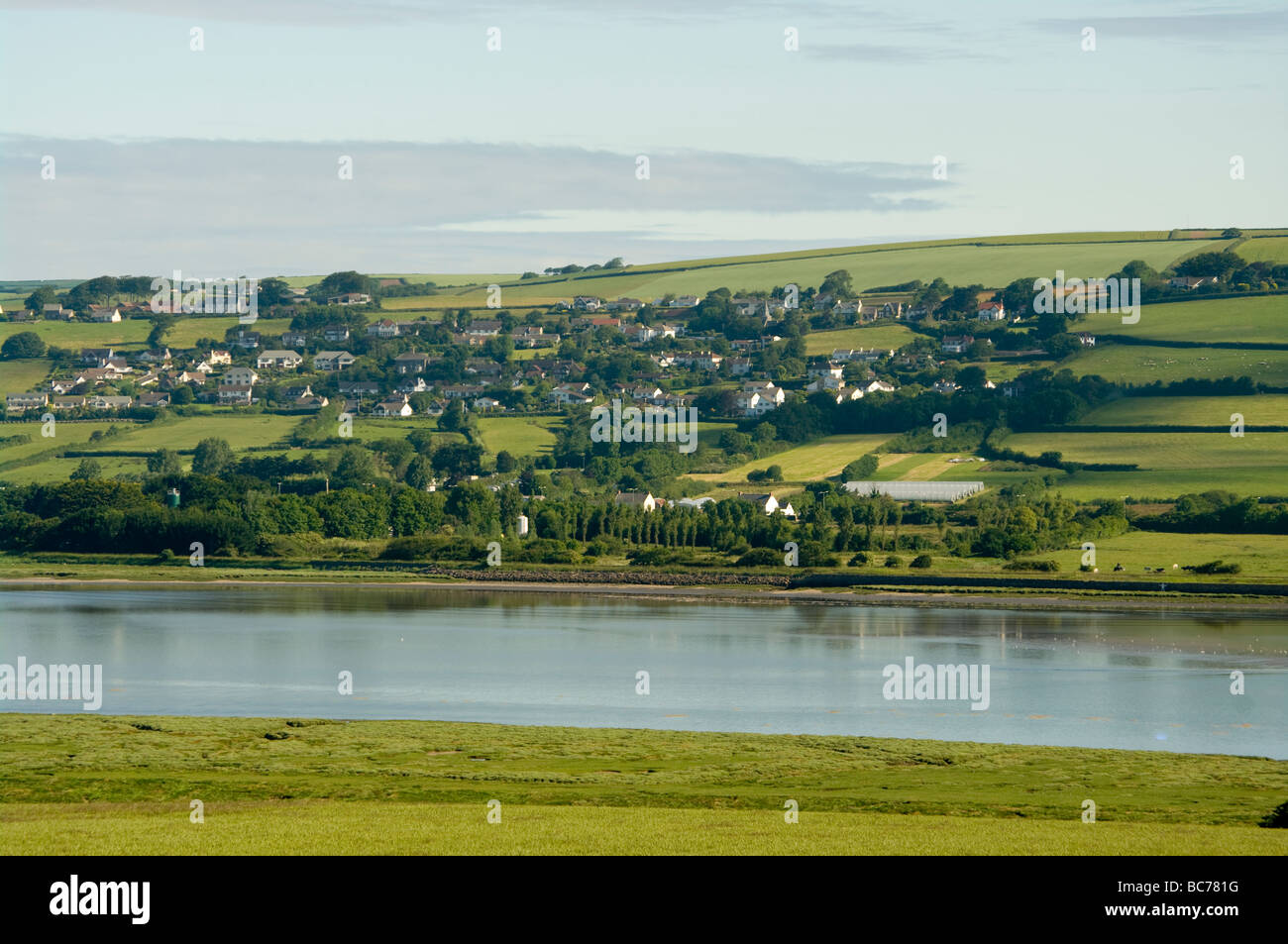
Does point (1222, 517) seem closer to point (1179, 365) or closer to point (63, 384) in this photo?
point (1179, 365)

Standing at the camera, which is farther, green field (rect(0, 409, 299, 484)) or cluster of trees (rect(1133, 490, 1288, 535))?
green field (rect(0, 409, 299, 484))

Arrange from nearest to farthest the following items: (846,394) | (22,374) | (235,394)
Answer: (846,394)
(235,394)
(22,374)

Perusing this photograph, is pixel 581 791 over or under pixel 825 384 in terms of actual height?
under

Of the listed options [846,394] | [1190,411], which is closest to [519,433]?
[846,394]

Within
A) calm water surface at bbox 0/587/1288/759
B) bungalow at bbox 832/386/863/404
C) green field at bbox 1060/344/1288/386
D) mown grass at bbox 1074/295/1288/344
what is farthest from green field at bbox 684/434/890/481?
calm water surface at bbox 0/587/1288/759

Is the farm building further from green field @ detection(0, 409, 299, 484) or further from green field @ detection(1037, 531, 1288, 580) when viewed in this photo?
green field @ detection(0, 409, 299, 484)

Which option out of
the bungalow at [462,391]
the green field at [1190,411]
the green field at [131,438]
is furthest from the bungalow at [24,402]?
the green field at [1190,411]

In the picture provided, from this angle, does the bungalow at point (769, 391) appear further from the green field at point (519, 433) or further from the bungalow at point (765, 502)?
the bungalow at point (765, 502)
